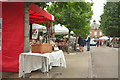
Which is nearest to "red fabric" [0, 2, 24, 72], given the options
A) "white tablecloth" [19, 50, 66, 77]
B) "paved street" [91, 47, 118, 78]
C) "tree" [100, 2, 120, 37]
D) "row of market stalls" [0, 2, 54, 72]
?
"row of market stalls" [0, 2, 54, 72]

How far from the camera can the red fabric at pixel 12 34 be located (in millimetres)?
5977

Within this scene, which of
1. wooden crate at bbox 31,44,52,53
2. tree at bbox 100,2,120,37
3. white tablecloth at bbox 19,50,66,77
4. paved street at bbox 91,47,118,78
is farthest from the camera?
tree at bbox 100,2,120,37

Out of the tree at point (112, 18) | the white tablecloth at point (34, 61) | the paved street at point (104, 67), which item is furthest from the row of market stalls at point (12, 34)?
the tree at point (112, 18)

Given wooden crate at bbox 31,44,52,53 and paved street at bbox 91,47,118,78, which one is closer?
wooden crate at bbox 31,44,52,53

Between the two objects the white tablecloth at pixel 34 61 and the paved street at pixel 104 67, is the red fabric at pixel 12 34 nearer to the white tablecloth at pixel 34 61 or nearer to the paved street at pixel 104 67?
the white tablecloth at pixel 34 61

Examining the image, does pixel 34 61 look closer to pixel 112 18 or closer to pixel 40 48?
pixel 40 48

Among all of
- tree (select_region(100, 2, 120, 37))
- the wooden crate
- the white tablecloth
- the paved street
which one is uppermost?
tree (select_region(100, 2, 120, 37))

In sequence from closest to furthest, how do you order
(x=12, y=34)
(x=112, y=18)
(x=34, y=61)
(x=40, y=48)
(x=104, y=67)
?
1. (x=40, y=48)
2. (x=34, y=61)
3. (x=12, y=34)
4. (x=104, y=67)
5. (x=112, y=18)

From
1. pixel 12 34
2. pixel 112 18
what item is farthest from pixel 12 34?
pixel 112 18

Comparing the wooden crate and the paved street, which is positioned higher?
the wooden crate

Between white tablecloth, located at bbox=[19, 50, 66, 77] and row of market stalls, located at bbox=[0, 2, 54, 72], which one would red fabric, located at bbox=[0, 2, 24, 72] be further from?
white tablecloth, located at bbox=[19, 50, 66, 77]

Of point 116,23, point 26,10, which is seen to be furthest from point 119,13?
point 26,10

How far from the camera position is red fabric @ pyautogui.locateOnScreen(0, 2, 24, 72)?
5.98 meters

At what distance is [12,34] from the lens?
6.04 meters
